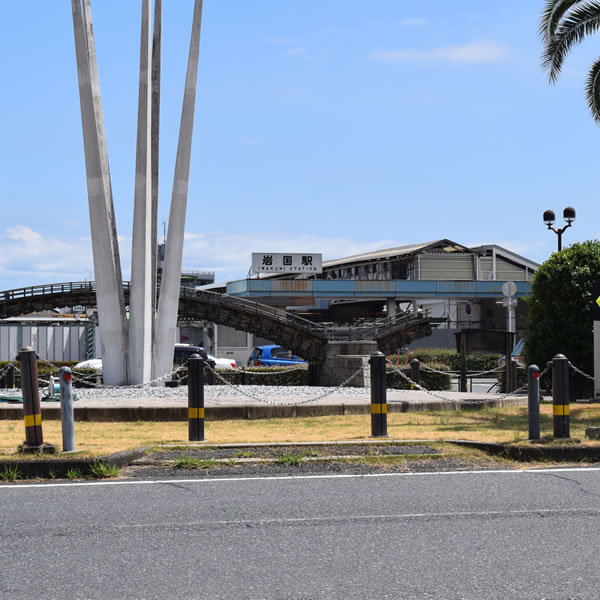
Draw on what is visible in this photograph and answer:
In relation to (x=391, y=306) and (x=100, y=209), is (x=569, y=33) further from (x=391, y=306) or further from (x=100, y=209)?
(x=391, y=306)

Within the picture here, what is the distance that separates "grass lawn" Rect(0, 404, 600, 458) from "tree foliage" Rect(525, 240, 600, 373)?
385 centimetres

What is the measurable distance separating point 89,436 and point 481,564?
7.87 meters

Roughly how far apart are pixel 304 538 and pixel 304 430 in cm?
689

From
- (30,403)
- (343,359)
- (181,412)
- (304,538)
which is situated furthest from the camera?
(343,359)

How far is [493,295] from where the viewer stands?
215 ft

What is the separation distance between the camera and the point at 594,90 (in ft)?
67.0

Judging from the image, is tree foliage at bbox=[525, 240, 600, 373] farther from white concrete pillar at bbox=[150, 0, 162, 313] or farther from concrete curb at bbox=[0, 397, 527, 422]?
white concrete pillar at bbox=[150, 0, 162, 313]

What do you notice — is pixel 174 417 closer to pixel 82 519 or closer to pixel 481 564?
pixel 82 519

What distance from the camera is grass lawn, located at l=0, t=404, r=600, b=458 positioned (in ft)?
36.1

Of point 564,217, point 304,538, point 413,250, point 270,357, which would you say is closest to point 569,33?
point 564,217

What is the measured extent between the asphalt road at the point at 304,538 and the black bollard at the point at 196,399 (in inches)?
99.3

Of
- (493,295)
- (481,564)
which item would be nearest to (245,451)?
(481,564)

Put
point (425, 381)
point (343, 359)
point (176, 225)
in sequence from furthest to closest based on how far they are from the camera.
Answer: point (425, 381) → point (343, 359) → point (176, 225)

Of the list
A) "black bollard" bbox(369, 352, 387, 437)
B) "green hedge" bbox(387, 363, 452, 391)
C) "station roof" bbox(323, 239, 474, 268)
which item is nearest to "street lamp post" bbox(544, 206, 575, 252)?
"green hedge" bbox(387, 363, 452, 391)
